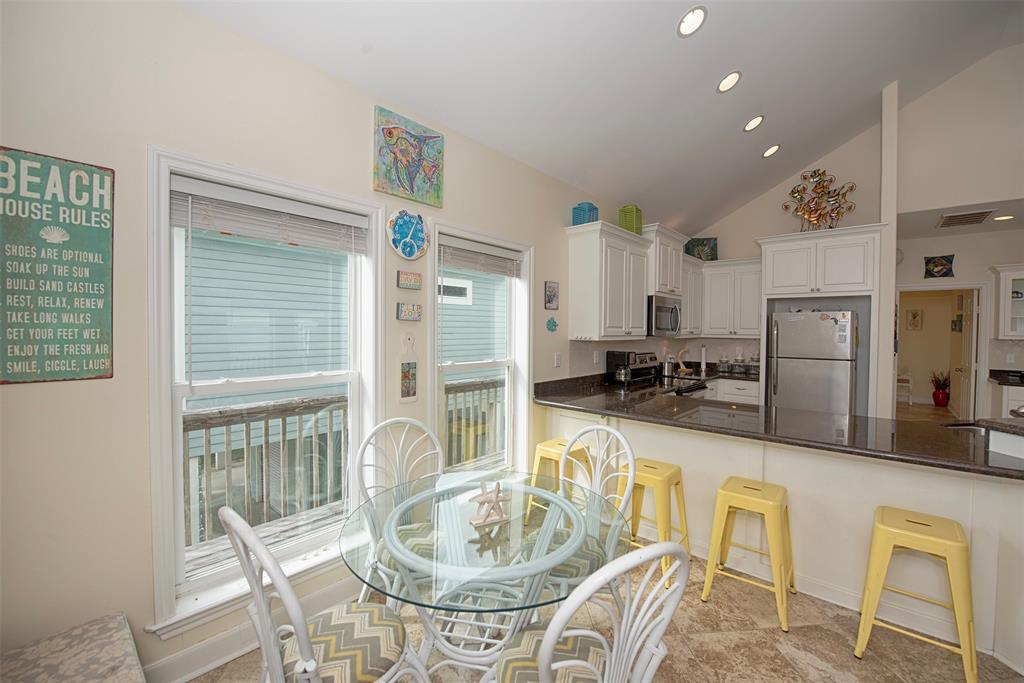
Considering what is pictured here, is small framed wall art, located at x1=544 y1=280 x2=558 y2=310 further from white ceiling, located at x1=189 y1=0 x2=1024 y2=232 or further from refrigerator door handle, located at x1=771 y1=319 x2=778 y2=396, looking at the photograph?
refrigerator door handle, located at x1=771 y1=319 x2=778 y2=396

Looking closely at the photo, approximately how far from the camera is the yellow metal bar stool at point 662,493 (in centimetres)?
231

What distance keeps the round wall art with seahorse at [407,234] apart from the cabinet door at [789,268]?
12.4 feet

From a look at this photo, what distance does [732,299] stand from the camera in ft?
16.5

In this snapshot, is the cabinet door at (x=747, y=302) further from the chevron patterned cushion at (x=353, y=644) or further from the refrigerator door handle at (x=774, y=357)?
the chevron patterned cushion at (x=353, y=644)

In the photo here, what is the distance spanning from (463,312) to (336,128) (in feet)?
4.17

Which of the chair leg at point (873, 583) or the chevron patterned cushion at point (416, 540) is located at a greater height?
the chevron patterned cushion at point (416, 540)

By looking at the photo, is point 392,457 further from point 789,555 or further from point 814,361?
point 814,361

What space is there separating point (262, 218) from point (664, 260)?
3.52 meters

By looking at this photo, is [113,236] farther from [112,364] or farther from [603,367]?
[603,367]

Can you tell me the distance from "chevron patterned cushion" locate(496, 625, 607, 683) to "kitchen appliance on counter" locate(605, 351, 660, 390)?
2751 millimetres

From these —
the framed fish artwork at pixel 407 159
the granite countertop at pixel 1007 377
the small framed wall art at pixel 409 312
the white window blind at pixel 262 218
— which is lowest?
the granite countertop at pixel 1007 377

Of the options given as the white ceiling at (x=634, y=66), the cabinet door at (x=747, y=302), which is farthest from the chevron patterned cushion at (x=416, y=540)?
the cabinet door at (x=747, y=302)

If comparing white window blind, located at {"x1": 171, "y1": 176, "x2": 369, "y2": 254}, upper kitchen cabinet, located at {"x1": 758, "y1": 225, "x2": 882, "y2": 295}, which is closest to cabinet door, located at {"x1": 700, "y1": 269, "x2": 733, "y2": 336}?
upper kitchen cabinet, located at {"x1": 758, "y1": 225, "x2": 882, "y2": 295}

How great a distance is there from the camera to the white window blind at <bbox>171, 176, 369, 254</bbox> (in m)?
1.68
